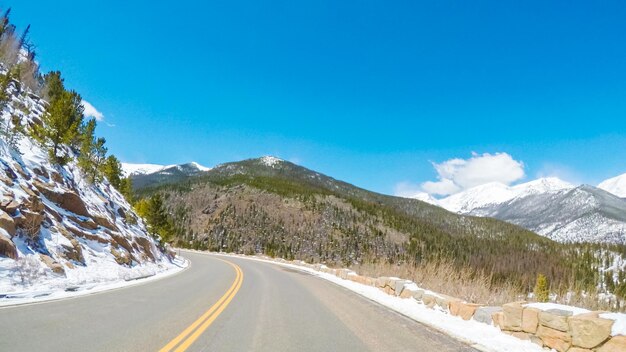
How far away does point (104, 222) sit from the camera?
66.4ft

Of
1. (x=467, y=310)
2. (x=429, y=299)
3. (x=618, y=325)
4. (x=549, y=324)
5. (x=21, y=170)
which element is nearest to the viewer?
(x=618, y=325)

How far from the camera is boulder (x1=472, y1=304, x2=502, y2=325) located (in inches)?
333

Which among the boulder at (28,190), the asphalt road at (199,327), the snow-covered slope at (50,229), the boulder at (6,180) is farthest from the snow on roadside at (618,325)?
the boulder at (28,190)

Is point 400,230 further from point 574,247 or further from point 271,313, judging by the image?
point 271,313

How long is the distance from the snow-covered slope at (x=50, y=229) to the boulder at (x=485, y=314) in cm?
1072

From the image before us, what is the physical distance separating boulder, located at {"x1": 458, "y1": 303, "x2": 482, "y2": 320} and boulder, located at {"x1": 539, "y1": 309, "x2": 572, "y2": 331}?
86.5 inches

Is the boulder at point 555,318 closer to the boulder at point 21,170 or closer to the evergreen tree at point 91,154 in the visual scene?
the boulder at point 21,170

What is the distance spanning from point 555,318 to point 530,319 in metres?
0.70

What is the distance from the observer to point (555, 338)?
6.59 m

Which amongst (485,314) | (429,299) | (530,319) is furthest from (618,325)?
(429,299)

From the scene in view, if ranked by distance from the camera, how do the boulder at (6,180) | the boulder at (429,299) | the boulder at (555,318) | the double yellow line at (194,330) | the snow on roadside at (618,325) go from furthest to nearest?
1. the boulder at (6,180)
2. the boulder at (429,299)
3. the boulder at (555,318)
4. the double yellow line at (194,330)
5. the snow on roadside at (618,325)

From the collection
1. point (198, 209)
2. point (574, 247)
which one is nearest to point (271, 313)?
point (198, 209)

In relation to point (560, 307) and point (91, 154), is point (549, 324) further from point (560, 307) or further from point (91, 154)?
point (91, 154)

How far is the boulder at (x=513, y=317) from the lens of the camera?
7.53m
